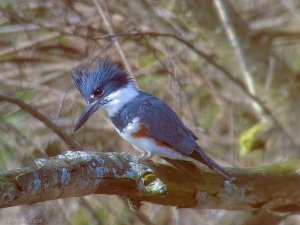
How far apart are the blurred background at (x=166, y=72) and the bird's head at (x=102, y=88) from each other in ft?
2.37

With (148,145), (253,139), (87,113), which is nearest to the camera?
(148,145)

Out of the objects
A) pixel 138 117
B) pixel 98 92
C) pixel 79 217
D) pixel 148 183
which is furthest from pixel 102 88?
pixel 79 217

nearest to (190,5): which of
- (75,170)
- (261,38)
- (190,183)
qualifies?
(261,38)

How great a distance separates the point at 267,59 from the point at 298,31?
47 centimetres

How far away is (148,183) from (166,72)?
7.89 ft

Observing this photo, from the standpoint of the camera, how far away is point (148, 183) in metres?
2.63

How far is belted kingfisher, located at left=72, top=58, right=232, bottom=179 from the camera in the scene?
126 inches

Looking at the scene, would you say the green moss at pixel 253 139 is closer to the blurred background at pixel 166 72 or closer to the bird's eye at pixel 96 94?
the blurred background at pixel 166 72

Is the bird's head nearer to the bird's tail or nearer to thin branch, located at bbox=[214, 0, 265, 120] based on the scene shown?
the bird's tail

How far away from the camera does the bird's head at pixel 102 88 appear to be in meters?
3.44

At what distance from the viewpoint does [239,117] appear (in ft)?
20.2

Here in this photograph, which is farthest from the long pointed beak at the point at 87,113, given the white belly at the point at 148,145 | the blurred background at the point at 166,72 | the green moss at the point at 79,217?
the green moss at the point at 79,217

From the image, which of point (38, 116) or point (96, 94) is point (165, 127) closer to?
point (96, 94)

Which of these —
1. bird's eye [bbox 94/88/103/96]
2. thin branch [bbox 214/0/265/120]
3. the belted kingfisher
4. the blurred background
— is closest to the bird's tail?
the belted kingfisher
